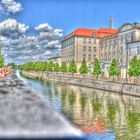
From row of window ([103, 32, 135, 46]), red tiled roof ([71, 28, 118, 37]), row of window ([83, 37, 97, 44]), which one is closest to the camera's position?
row of window ([103, 32, 135, 46])

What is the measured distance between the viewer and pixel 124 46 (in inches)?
3976

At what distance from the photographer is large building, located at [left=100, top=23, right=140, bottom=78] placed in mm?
92306

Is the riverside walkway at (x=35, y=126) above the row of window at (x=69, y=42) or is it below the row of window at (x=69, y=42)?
below

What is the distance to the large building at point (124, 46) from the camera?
9231cm

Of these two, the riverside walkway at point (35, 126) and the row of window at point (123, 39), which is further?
the row of window at point (123, 39)

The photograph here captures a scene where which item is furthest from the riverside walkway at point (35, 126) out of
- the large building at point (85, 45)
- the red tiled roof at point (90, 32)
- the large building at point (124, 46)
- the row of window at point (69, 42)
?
the row of window at point (69, 42)

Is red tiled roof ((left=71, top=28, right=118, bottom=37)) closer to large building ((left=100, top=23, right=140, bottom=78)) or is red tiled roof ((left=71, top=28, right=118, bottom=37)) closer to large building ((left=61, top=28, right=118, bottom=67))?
large building ((left=61, top=28, right=118, bottom=67))

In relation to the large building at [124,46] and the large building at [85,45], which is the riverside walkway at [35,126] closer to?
the large building at [124,46]

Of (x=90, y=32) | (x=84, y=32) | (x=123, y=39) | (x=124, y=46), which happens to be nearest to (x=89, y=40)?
(x=90, y=32)

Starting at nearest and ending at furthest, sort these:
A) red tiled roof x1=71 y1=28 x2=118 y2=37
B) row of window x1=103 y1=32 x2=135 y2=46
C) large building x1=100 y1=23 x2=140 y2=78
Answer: large building x1=100 y1=23 x2=140 y2=78
row of window x1=103 y1=32 x2=135 y2=46
red tiled roof x1=71 y1=28 x2=118 y2=37

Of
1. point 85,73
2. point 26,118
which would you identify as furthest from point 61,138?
point 85,73

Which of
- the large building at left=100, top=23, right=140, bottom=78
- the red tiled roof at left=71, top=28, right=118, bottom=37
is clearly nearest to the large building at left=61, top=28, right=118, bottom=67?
the red tiled roof at left=71, top=28, right=118, bottom=37

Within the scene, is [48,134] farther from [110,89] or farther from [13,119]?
[110,89]

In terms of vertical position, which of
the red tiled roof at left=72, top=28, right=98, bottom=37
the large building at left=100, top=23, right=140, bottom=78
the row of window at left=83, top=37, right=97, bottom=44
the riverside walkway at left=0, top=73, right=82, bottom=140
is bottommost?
the riverside walkway at left=0, top=73, right=82, bottom=140
